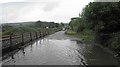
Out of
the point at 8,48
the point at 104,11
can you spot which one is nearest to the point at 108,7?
the point at 104,11

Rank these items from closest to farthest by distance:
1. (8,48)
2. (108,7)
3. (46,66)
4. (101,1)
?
(46,66) < (8,48) < (108,7) < (101,1)

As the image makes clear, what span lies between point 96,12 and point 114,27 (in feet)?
7.90

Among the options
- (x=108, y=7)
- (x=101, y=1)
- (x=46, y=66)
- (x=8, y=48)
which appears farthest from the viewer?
(x=101, y=1)

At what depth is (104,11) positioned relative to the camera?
816 inches

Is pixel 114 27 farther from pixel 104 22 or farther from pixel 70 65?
pixel 70 65

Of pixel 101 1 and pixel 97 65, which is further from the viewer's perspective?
pixel 101 1

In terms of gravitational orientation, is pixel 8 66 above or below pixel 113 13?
below

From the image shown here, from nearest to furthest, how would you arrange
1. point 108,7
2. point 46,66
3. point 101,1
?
1. point 46,66
2. point 108,7
3. point 101,1

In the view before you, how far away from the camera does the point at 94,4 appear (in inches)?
869

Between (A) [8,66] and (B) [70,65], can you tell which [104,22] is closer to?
(B) [70,65]

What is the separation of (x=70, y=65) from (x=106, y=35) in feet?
36.7

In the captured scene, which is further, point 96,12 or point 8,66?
point 96,12

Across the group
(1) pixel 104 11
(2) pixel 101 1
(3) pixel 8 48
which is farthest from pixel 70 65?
(2) pixel 101 1

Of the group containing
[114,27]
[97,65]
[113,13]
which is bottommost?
[97,65]
